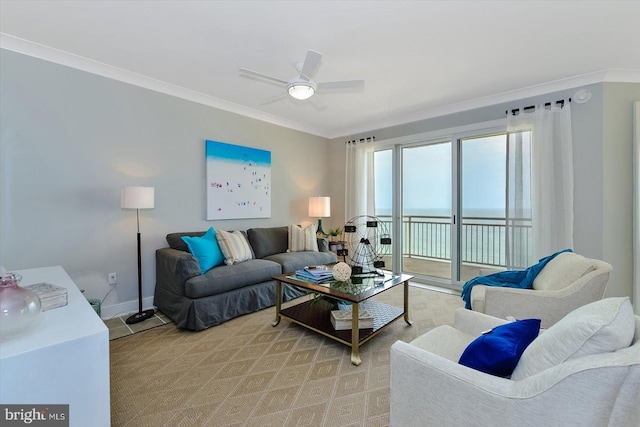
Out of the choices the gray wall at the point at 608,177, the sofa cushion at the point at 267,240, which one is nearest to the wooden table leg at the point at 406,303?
the sofa cushion at the point at 267,240

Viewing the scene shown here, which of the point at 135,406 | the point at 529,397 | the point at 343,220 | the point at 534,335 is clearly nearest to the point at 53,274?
the point at 135,406

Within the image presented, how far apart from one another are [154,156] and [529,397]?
3.63 metres

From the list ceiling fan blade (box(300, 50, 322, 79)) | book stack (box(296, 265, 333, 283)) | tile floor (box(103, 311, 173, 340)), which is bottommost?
tile floor (box(103, 311, 173, 340))

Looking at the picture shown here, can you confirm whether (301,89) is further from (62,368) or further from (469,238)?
(469,238)

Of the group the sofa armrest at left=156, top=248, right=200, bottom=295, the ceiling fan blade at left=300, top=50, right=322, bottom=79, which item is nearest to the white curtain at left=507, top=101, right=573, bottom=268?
the ceiling fan blade at left=300, top=50, right=322, bottom=79

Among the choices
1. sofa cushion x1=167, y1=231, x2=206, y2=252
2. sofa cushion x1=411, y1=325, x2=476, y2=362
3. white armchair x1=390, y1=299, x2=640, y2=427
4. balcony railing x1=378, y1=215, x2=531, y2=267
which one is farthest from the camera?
balcony railing x1=378, y1=215, x2=531, y2=267

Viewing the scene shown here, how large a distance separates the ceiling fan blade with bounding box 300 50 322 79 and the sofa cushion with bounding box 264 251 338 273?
7.01 feet

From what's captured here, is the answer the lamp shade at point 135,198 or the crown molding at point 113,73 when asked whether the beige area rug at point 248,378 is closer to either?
the lamp shade at point 135,198

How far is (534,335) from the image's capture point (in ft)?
3.86

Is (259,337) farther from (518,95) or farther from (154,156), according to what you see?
(518,95)

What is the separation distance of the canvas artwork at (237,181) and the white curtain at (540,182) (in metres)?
3.25

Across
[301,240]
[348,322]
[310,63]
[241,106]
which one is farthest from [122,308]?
[310,63]

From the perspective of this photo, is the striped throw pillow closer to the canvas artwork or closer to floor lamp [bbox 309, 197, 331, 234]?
the canvas artwork

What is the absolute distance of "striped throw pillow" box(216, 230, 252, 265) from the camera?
3207 mm
